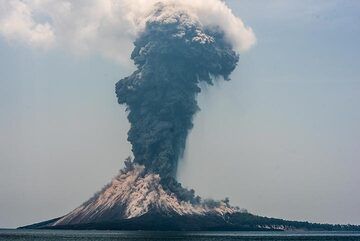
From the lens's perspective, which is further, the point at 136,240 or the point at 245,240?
the point at 245,240

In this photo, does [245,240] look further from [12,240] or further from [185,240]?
[12,240]

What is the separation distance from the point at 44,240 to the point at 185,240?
3094 centimetres

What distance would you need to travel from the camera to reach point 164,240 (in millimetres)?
137125

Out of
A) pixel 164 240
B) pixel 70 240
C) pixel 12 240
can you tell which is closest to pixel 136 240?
pixel 164 240

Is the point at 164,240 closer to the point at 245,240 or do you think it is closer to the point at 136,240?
the point at 136,240

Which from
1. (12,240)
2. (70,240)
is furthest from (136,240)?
(12,240)

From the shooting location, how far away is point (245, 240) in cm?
14712

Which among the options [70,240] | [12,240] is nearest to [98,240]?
[70,240]

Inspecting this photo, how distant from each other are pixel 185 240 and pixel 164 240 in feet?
14.4

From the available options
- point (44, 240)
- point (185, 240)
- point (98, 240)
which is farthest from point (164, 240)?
point (44, 240)

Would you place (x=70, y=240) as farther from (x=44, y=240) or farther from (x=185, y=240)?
(x=185, y=240)

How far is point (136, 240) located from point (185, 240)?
405 inches

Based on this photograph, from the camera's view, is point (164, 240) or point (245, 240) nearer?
point (164, 240)

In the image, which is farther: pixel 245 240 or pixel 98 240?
pixel 245 240
